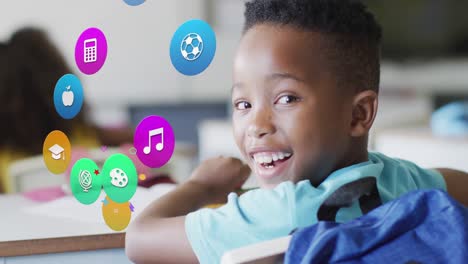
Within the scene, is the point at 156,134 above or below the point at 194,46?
below

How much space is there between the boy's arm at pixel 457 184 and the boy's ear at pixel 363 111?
21cm

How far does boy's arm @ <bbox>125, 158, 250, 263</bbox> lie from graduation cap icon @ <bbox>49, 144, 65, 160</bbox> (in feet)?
0.62

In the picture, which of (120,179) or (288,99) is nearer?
(288,99)

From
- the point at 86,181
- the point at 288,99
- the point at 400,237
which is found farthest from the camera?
the point at 86,181

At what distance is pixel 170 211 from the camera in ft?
2.57

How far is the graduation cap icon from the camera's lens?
943 millimetres

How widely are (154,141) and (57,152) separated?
18cm

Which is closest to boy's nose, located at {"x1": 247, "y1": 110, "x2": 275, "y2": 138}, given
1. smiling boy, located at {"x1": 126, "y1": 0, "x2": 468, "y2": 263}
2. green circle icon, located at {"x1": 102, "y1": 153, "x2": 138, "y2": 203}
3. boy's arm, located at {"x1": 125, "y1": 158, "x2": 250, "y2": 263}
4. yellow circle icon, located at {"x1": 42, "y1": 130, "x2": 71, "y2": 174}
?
smiling boy, located at {"x1": 126, "y1": 0, "x2": 468, "y2": 263}

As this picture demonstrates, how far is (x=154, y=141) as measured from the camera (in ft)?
2.76

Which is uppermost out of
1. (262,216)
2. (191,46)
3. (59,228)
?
(191,46)

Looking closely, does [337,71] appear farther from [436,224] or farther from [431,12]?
[431,12]

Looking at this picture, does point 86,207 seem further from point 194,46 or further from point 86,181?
point 194,46

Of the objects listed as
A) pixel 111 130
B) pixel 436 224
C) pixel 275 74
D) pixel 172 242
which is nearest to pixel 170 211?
pixel 172 242

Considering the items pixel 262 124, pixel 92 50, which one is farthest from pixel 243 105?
pixel 92 50
